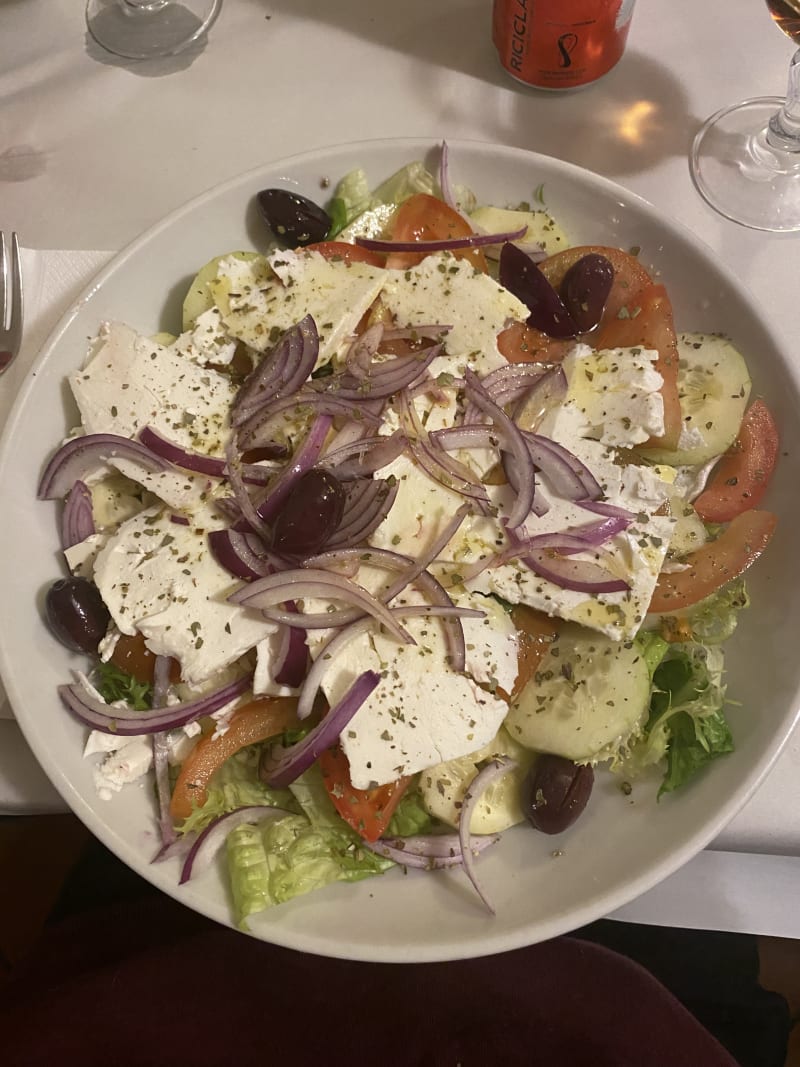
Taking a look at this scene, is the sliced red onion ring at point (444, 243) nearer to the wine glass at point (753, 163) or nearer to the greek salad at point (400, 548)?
the greek salad at point (400, 548)

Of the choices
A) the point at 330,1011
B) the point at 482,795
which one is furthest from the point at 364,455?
the point at 330,1011

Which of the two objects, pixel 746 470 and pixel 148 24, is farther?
pixel 148 24

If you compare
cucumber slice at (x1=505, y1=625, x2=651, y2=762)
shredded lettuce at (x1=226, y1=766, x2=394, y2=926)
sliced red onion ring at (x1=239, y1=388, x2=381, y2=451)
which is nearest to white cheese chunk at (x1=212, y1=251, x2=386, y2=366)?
sliced red onion ring at (x1=239, y1=388, x2=381, y2=451)

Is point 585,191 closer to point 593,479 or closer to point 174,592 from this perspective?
point 593,479

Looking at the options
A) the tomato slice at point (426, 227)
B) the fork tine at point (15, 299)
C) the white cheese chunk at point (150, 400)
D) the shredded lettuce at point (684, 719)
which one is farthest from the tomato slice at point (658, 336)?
the fork tine at point (15, 299)

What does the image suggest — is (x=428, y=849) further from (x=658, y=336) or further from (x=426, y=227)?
(x=426, y=227)

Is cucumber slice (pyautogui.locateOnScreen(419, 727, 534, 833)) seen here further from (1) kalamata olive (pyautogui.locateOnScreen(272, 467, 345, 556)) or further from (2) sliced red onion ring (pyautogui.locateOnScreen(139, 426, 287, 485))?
(2) sliced red onion ring (pyautogui.locateOnScreen(139, 426, 287, 485))
